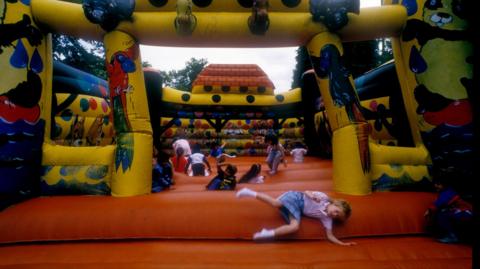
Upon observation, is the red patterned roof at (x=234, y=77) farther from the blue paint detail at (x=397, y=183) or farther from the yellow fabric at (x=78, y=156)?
the blue paint detail at (x=397, y=183)

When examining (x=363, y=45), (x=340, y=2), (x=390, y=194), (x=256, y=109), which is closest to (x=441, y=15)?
(x=340, y=2)

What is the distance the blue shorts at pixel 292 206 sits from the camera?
2523 millimetres

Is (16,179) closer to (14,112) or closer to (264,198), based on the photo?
(14,112)

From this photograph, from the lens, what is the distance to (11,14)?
2896mm

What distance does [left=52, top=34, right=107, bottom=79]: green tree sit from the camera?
1119cm

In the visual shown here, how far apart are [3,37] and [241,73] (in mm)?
6006

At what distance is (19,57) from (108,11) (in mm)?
973

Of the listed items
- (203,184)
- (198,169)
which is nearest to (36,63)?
(203,184)

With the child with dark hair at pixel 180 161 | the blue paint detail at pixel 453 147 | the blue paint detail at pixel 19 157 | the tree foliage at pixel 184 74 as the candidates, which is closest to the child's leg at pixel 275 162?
the child with dark hair at pixel 180 161

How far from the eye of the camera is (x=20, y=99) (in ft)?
9.53

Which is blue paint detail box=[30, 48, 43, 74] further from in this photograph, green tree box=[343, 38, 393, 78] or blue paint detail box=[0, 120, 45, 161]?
green tree box=[343, 38, 393, 78]

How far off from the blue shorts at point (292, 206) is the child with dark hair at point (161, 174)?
1.45 metres

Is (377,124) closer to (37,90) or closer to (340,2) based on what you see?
(340,2)

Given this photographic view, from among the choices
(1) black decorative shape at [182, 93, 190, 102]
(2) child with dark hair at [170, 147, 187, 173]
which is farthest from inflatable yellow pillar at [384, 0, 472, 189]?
(1) black decorative shape at [182, 93, 190, 102]
